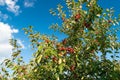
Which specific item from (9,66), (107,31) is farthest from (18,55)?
(107,31)

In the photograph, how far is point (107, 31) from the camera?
9969mm

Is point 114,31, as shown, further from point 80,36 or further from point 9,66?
point 9,66

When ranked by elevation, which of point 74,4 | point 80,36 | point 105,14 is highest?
point 74,4

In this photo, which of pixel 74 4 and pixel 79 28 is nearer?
pixel 79 28

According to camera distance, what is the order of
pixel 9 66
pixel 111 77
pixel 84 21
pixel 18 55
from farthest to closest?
pixel 18 55, pixel 9 66, pixel 84 21, pixel 111 77

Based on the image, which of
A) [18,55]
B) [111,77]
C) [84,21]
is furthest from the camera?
[18,55]

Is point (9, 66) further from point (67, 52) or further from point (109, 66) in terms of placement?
point (109, 66)

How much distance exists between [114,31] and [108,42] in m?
1.19

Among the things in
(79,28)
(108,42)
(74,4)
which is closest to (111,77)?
(108,42)

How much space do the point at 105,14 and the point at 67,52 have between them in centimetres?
229

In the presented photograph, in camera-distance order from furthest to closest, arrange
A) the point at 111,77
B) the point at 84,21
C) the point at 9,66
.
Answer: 1. the point at 9,66
2. the point at 84,21
3. the point at 111,77

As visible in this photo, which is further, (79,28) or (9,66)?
(9,66)

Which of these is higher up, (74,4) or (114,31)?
(74,4)

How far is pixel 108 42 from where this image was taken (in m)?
9.48
